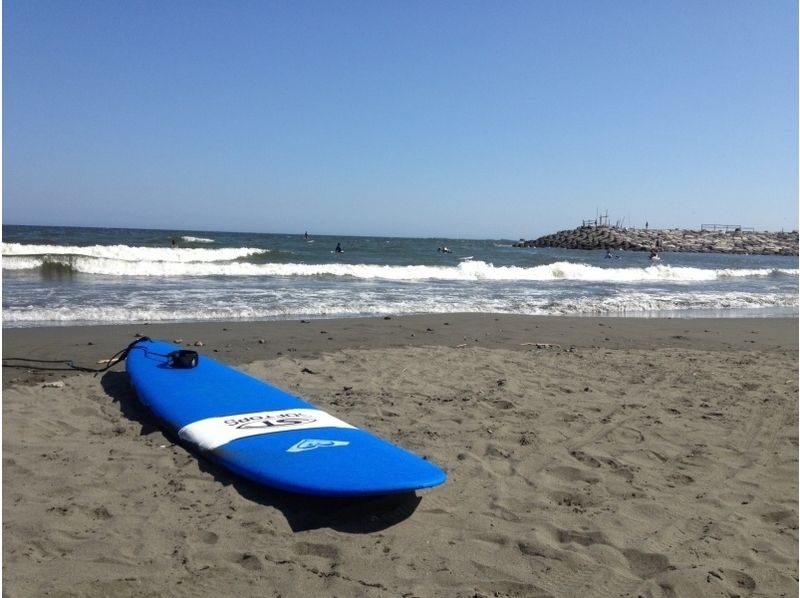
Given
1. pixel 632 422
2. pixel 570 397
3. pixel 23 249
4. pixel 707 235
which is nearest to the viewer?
pixel 632 422

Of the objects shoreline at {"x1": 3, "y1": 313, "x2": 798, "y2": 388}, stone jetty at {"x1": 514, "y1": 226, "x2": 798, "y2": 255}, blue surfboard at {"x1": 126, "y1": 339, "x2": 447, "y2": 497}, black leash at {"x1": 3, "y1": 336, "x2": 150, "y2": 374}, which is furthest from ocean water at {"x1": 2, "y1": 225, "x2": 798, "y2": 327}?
stone jetty at {"x1": 514, "y1": 226, "x2": 798, "y2": 255}

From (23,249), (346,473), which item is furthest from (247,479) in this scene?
(23,249)

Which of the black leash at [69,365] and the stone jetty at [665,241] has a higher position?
the stone jetty at [665,241]

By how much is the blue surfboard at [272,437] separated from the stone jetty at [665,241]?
3982 centimetres

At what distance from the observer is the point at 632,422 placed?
4.05 metres

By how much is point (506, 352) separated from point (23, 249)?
21.9 metres

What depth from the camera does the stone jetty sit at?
1721 inches

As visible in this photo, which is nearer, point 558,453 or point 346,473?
point 346,473

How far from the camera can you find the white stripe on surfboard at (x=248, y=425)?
3299 millimetres

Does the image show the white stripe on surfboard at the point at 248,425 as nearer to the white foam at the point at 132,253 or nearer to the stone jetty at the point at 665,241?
the white foam at the point at 132,253

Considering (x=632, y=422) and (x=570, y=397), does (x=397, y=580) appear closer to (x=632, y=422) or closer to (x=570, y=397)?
(x=632, y=422)

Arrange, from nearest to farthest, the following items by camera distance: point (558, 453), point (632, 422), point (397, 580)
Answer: point (397, 580)
point (558, 453)
point (632, 422)

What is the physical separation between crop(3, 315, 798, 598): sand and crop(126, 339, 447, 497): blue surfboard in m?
0.11

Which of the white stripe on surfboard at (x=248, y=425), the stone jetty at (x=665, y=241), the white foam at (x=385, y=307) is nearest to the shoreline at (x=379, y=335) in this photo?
the white foam at (x=385, y=307)
